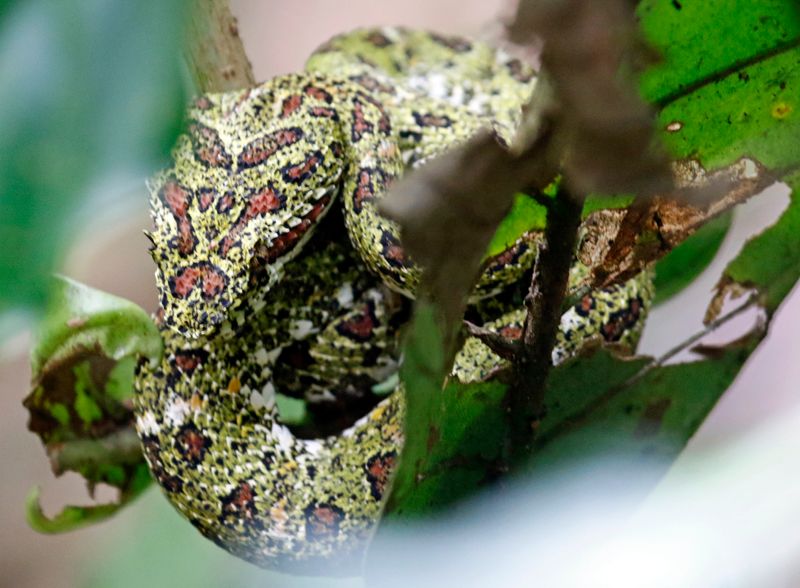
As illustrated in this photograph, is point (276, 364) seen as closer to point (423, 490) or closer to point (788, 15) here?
point (423, 490)

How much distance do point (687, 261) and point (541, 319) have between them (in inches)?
Result: 26.3

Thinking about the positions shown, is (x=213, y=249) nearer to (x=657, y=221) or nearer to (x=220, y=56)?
(x=220, y=56)

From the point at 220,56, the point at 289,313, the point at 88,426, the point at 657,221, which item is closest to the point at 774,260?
the point at 657,221

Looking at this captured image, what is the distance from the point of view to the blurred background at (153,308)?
3.34ft

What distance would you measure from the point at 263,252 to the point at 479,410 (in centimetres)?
46

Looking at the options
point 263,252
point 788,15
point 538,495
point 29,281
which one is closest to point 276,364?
point 263,252

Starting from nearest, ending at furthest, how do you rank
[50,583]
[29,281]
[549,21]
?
[29,281] < [549,21] < [50,583]

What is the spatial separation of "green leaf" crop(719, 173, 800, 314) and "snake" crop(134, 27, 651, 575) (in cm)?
26

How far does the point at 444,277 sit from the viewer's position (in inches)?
29.8

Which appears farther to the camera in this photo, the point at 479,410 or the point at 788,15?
the point at 479,410

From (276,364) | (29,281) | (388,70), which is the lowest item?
(29,281)

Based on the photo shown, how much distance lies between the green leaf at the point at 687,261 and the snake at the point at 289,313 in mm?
82

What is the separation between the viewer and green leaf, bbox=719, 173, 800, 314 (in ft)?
3.58

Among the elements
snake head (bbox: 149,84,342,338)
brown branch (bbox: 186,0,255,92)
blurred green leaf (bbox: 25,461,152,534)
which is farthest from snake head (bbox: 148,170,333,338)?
blurred green leaf (bbox: 25,461,152,534)
